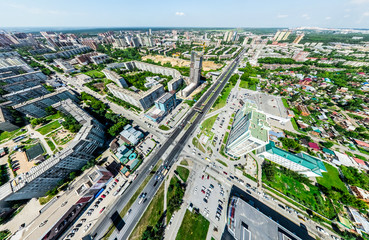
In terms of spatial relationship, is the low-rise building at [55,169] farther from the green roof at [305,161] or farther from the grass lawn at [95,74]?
the grass lawn at [95,74]

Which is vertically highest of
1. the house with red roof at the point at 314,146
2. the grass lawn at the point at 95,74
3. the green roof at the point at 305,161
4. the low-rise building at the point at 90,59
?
the low-rise building at the point at 90,59

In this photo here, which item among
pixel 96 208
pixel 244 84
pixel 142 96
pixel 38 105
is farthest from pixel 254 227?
pixel 38 105

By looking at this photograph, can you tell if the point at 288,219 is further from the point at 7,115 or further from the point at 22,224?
the point at 7,115

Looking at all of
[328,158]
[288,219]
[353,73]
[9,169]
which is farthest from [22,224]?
[353,73]

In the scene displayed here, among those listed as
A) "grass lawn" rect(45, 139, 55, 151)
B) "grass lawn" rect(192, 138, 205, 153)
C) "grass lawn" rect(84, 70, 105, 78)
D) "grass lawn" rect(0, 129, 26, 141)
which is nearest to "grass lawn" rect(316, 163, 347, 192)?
"grass lawn" rect(192, 138, 205, 153)

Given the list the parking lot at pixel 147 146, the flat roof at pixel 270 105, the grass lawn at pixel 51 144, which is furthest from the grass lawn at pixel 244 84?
the grass lawn at pixel 51 144

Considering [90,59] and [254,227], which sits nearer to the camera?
[254,227]

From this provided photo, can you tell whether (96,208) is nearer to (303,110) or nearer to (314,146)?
(314,146)
